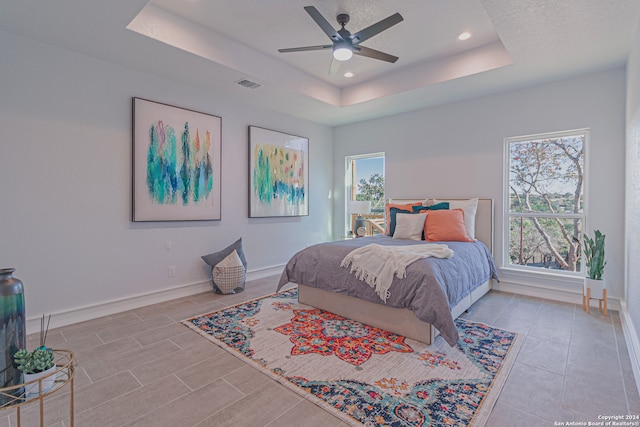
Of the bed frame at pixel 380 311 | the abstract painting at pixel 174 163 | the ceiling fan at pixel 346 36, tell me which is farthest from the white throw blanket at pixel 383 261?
the abstract painting at pixel 174 163

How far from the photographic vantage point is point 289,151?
497 centimetres

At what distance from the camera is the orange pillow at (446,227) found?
3.65 m

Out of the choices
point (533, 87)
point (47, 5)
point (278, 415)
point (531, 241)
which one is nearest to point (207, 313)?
point (278, 415)

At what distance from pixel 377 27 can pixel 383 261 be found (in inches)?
76.9

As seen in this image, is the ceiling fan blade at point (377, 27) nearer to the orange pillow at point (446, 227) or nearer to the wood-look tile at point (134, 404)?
the orange pillow at point (446, 227)

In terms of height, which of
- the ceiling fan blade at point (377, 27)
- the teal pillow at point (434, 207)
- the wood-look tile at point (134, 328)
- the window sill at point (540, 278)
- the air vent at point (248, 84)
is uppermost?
the air vent at point (248, 84)

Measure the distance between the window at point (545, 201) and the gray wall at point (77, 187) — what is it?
399 cm

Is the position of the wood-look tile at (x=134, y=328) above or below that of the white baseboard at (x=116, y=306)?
below

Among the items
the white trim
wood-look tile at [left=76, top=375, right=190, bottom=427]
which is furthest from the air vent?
the white trim

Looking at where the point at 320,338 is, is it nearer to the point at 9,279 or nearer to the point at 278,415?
the point at 278,415

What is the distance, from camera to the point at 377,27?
248 cm

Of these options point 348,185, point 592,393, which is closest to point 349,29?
point 348,185

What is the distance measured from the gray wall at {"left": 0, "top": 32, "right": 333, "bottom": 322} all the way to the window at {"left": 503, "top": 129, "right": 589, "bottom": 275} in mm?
3990

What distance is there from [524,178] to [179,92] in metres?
4.46
